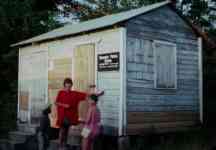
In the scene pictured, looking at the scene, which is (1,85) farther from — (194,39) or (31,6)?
(194,39)

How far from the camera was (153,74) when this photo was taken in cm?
1145

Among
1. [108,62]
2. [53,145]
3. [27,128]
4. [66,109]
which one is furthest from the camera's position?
[27,128]

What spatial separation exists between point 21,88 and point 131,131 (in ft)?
17.8

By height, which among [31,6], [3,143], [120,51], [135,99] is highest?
[31,6]

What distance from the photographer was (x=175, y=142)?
11.6 metres

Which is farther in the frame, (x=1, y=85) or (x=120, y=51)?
(x=1, y=85)

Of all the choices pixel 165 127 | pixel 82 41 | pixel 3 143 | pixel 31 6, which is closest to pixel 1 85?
pixel 31 6

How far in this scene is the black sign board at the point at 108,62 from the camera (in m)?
10.8

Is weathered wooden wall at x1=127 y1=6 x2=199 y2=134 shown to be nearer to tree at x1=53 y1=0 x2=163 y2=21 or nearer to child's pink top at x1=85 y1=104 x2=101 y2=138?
child's pink top at x1=85 y1=104 x2=101 y2=138

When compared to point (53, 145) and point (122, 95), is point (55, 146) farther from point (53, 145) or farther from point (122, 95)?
point (122, 95)

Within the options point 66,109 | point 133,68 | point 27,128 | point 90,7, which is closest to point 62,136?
point 66,109

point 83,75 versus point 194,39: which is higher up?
point 194,39

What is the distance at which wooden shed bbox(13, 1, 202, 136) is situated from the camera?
35.4 feet

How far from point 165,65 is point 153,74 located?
57cm
